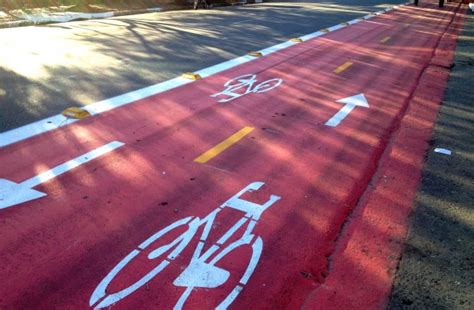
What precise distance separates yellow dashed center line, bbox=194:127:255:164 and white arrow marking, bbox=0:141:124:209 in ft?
4.52

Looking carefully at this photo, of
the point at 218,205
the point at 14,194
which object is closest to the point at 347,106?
the point at 218,205

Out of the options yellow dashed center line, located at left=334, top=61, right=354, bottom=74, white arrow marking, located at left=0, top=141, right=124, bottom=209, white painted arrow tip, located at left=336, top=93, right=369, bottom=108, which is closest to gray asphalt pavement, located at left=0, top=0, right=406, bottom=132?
white arrow marking, located at left=0, top=141, right=124, bottom=209

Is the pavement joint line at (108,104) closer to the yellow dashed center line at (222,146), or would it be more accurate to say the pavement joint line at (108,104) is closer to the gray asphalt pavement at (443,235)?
the yellow dashed center line at (222,146)

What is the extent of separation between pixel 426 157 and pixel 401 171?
0.77m

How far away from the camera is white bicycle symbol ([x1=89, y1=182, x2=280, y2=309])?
12.5 ft

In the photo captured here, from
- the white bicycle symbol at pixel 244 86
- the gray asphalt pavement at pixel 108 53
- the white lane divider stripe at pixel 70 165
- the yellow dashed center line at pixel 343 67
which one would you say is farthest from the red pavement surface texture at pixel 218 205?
the yellow dashed center line at pixel 343 67

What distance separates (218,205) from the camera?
522cm

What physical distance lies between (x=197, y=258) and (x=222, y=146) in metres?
2.86

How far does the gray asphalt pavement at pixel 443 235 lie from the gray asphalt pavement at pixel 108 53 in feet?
19.2

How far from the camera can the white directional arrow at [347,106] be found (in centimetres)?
845

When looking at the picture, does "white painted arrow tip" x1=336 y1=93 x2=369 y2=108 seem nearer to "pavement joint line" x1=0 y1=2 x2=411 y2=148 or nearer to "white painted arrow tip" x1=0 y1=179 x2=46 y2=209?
"pavement joint line" x1=0 y1=2 x2=411 y2=148

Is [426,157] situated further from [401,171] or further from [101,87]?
[101,87]

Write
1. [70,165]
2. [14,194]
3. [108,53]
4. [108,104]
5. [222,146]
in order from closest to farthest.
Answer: [14,194], [70,165], [222,146], [108,104], [108,53]

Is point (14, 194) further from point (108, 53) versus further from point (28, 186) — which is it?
point (108, 53)
